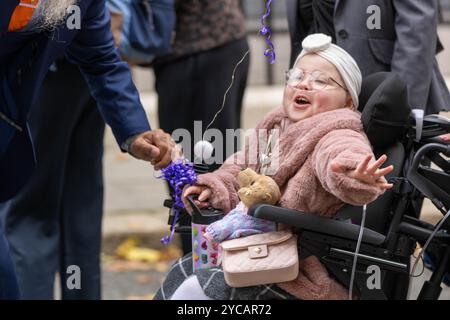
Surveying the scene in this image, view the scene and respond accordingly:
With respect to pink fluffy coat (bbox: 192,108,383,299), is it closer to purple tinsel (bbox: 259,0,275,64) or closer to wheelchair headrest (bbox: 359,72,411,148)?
wheelchair headrest (bbox: 359,72,411,148)

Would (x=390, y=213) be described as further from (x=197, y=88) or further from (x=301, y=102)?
(x=197, y=88)

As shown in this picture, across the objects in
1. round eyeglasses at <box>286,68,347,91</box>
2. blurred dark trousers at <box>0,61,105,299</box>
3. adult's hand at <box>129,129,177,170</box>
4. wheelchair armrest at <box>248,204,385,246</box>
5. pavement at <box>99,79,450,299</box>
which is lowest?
pavement at <box>99,79,450,299</box>

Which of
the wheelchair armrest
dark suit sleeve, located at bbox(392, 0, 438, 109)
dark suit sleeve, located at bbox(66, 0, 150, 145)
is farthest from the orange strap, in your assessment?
dark suit sleeve, located at bbox(392, 0, 438, 109)

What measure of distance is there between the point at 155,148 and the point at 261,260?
2.39ft

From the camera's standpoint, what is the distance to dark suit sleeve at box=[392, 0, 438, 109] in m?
3.29

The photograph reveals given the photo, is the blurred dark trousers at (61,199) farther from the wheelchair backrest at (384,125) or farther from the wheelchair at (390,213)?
the wheelchair backrest at (384,125)

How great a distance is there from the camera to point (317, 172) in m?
2.76

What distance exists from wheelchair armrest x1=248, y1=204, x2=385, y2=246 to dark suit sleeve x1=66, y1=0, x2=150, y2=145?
835 mm

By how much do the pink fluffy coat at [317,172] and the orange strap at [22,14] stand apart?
747 millimetres

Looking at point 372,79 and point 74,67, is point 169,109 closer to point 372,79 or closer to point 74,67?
point 74,67

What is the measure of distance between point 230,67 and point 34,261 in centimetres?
132

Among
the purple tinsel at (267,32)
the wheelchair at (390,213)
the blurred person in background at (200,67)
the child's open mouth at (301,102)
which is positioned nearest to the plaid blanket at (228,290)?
the wheelchair at (390,213)

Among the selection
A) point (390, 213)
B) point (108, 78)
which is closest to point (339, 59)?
point (390, 213)

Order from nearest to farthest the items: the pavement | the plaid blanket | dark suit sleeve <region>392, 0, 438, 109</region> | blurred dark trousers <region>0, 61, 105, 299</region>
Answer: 1. the plaid blanket
2. dark suit sleeve <region>392, 0, 438, 109</region>
3. blurred dark trousers <region>0, 61, 105, 299</region>
4. the pavement
